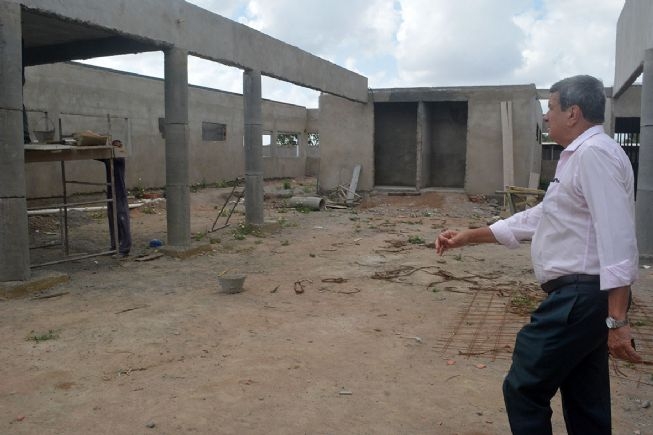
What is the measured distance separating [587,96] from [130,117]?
694 inches

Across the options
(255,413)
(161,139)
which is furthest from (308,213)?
(255,413)

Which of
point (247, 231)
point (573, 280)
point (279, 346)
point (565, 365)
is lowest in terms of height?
point (279, 346)

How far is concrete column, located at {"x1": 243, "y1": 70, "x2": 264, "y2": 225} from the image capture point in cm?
1210

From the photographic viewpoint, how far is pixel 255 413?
3713 millimetres

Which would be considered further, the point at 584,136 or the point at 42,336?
the point at 42,336

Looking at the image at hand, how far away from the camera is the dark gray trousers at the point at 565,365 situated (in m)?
2.26

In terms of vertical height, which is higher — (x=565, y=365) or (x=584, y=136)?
(x=584, y=136)

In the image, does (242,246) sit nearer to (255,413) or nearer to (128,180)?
(255,413)

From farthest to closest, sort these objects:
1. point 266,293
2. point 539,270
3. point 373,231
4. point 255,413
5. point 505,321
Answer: point 373,231, point 266,293, point 505,321, point 255,413, point 539,270

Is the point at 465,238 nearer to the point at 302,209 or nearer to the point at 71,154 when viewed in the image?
the point at 71,154

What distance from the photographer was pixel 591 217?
7.38 ft

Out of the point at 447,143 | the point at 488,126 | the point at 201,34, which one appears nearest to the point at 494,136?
the point at 488,126

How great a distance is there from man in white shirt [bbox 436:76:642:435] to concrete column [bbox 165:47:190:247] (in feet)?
26.3

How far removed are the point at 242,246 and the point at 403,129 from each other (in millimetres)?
10348
